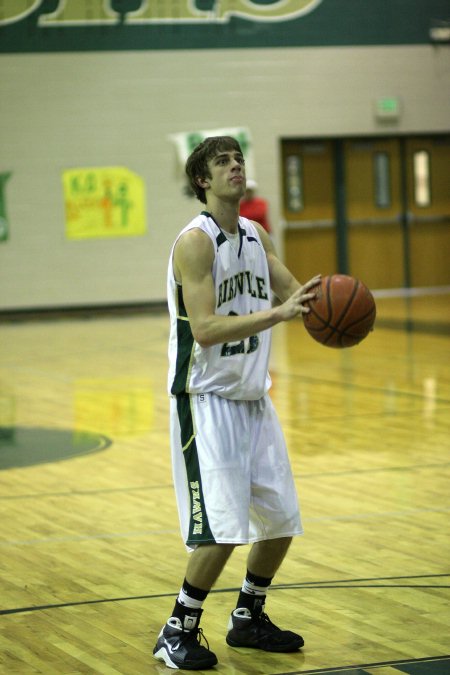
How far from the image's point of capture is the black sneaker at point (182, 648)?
3457mm

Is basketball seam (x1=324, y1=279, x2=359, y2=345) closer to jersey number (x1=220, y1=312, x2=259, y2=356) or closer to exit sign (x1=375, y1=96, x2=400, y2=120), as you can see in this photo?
jersey number (x1=220, y1=312, x2=259, y2=356)

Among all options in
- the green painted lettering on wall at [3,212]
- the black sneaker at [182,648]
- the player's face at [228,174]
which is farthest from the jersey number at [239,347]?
the green painted lettering on wall at [3,212]

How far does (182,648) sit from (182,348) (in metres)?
0.89

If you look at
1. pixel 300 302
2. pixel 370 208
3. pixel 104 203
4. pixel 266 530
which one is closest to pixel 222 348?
pixel 300 302

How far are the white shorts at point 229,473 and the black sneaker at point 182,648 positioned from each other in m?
0.24

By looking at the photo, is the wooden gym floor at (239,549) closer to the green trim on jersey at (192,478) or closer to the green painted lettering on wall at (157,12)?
the green trim on jersey at (192,478)

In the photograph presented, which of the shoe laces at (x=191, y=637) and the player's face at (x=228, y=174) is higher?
the player's face at (x=228, y=174)

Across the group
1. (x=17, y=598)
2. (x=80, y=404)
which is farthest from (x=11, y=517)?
(x=80, y=404)

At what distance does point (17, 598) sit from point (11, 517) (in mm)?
1345

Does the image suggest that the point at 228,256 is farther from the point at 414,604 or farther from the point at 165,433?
the point at 165,433

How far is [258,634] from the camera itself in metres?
3.65

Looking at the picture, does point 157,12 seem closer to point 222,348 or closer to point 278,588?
point 278,588

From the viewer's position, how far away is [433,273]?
17.9 m

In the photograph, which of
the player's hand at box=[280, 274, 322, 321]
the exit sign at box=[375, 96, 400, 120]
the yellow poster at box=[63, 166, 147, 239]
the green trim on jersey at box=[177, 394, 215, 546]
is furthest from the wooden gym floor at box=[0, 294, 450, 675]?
the exit sign at box=[375, 96, 400, 120]
